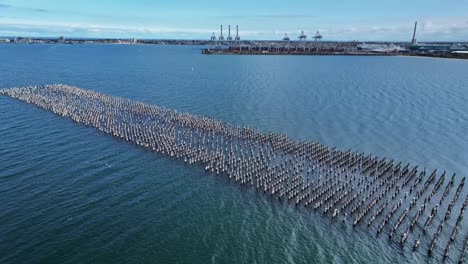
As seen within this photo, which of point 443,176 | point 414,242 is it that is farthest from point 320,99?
point 414,242

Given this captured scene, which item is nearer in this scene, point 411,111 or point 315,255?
point 315,255

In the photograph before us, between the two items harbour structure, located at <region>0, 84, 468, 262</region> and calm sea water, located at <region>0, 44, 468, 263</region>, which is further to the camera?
harbour structure, located at <region>0, 84, 468, 262</region>

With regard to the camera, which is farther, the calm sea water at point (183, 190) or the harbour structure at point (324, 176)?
the harbour structure at point (324, 176)

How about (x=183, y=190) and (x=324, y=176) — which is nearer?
(x=183, y=190)

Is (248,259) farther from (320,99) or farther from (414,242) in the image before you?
(320,99)

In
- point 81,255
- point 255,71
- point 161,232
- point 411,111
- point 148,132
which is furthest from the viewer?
point 255,71

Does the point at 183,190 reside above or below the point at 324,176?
below

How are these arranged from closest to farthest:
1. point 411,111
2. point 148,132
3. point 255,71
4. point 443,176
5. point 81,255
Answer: point 81,255, point 443,176, point 148,132, point 411,111, point 255,71
